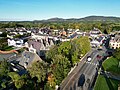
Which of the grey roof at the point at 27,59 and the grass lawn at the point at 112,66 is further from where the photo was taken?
the grass lawn at the point at 112,66

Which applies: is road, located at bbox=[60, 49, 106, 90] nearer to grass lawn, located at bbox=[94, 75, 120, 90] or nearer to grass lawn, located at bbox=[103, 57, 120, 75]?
grass lawn, located at bbox=[94, 75, 120, 90]

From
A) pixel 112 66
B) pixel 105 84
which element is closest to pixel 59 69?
pixel 105 84

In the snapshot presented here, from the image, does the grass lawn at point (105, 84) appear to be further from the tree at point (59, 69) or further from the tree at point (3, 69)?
the tree at point (3, 69)

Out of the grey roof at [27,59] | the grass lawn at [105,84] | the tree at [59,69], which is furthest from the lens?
the grey roof at [27,59]

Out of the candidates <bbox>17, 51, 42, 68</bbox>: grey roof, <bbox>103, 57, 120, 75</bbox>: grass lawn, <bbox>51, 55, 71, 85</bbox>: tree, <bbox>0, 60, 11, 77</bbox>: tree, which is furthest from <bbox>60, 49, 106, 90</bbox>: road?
<bbox>0, 60, 11, 77</bbox>: tree

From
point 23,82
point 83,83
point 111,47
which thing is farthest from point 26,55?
point 111,47

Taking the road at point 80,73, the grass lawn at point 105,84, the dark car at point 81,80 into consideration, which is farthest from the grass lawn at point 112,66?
the dark car at point 81,80

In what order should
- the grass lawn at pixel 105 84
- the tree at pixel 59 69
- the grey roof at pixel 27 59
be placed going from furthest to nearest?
the grey roof at pixel 27 59
the tree at pixel 59 69
the grass lawn at pixel 105 84
